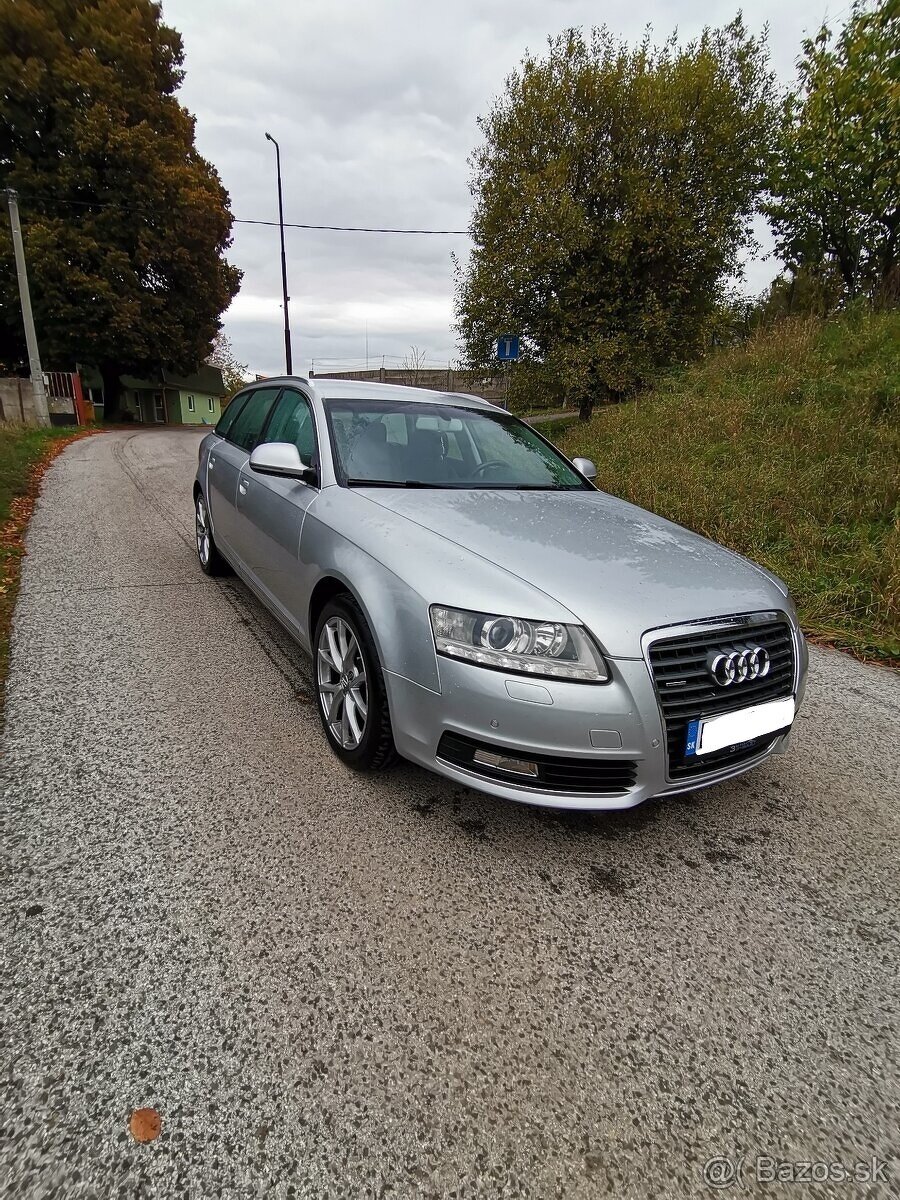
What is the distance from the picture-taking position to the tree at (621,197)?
1222cm

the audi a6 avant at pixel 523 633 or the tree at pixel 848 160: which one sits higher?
the tree at pixel 848 160

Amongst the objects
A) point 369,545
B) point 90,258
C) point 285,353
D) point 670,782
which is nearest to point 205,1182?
point 670,782

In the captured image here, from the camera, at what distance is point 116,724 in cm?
268

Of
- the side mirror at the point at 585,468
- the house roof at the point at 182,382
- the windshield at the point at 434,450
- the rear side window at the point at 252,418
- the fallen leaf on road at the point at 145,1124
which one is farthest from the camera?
the house roof at the point at 182,382

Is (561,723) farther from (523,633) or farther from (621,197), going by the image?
(621,197)

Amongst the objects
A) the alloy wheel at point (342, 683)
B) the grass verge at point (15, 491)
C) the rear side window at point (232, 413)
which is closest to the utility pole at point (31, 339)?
the grass verge at point (15, 491)

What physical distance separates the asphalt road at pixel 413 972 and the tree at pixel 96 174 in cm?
2552

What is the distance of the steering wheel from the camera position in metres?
3.08

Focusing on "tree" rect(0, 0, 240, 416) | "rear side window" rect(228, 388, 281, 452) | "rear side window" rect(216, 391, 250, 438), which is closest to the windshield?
"rear side window" rect(228, 388, 281, 452)

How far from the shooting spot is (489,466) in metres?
3.17

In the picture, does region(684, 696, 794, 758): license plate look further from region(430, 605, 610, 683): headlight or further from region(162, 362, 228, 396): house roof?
region(162, 362, 228, 396): house roof

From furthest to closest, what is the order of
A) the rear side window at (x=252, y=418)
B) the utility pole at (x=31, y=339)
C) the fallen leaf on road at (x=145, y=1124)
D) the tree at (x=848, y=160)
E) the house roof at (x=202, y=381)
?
the house roof at (x=202, y=381), the utility pole at (x=31, y=339), the tree at (x=848, y=160), the rear side window at (x=252, y=418), the fallen leaf on road at (x=145, y=1124)

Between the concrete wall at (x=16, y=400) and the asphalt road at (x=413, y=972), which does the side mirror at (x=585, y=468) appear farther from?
the concrete wall at (x=16, y=400)

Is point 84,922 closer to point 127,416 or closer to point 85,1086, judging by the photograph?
point 85,1086
